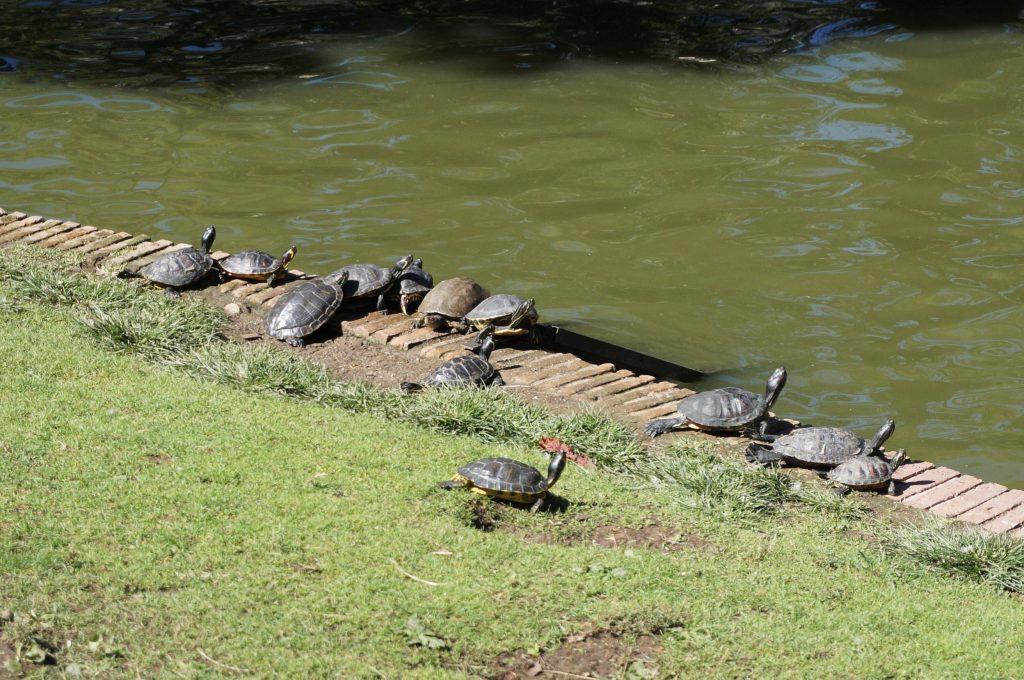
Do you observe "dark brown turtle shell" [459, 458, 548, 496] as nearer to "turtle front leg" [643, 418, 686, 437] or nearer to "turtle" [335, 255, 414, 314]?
"turtle front leg" [643, 418, 686, 437]

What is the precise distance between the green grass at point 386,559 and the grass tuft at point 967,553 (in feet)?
0.35

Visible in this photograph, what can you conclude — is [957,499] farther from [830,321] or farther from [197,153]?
[197,153]

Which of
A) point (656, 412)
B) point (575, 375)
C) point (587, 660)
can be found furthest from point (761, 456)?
point (587, 660)

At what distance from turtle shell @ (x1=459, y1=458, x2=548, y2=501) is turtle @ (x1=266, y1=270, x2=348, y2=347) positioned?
2.60m

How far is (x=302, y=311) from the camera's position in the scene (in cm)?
733

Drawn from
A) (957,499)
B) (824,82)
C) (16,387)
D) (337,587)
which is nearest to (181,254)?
(16,387)

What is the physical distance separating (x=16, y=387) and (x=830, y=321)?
5.82 metres

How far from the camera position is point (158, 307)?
7.36 meters

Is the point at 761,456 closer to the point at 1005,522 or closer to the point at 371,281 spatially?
the point at 1005,522

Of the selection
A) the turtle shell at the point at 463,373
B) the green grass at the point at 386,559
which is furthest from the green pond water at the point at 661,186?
the green grass at the point at 386,559

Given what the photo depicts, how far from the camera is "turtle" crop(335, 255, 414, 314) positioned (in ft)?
25.7

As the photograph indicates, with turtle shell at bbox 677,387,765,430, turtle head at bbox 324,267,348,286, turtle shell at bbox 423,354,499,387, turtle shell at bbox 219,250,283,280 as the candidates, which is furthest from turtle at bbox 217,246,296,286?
turtle shell at bbox 677,387,765,430

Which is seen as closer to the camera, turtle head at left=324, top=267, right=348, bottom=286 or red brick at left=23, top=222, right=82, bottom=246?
turtle head at left=324, top=267, right=348, bottom=286

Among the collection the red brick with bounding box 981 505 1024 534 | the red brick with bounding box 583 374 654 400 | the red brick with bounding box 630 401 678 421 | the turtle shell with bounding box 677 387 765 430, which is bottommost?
the red brick with bounding box 981 505 1024 534
